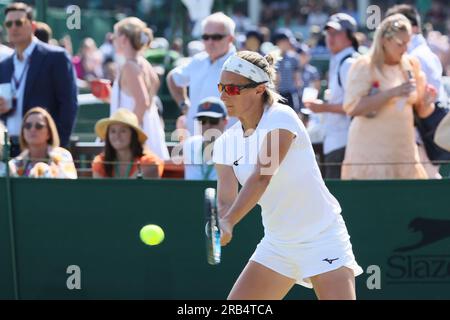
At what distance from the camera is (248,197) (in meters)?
5.38

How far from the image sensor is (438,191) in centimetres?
774

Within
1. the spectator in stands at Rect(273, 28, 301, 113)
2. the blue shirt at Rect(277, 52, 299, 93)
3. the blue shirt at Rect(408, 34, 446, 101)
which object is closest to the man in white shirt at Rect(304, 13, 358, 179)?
the blue shirt at Rect(408, 34, 446, 101)

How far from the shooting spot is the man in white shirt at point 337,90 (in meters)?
8.74

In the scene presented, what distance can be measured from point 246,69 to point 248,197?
0.68 meters

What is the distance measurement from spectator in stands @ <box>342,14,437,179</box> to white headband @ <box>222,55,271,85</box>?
2.48 metres

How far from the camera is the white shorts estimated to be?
5625 mm

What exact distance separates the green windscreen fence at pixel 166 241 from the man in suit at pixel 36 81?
3.50ft

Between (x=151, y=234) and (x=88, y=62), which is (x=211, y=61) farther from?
(x=88, y=62)

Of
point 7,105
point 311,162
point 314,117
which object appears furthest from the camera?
point 314,117

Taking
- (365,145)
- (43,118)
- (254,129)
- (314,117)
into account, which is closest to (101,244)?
(43,118)

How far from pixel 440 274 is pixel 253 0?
2138 centimetres

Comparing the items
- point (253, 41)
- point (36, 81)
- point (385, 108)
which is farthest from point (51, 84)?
point (253, 41)

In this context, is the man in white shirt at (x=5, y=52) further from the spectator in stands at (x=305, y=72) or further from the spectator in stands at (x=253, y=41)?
the spectator in stands at (x=305, y=72)
